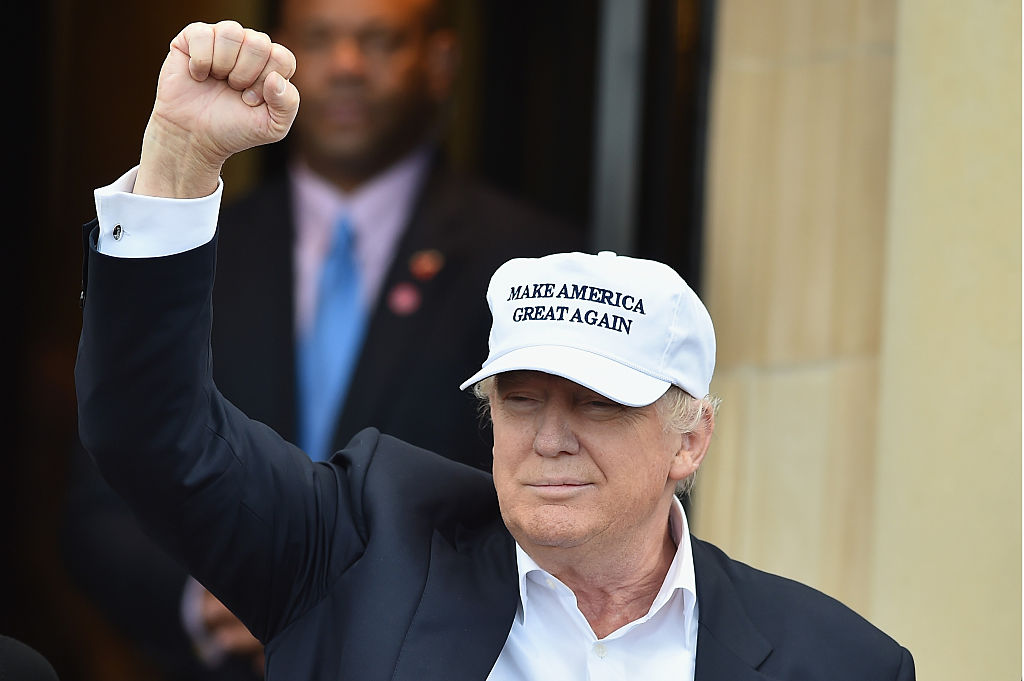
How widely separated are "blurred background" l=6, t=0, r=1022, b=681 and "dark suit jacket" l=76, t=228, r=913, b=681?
141cm

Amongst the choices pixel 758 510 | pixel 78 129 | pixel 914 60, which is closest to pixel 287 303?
pixel 78 129

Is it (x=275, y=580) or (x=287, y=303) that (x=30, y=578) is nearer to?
(x=287, y=303)

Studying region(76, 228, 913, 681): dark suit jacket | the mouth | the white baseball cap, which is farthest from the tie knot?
the mouth

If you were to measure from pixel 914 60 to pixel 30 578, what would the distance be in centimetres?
308

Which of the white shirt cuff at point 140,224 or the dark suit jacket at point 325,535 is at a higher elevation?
the white shirt cuff at point 140,224

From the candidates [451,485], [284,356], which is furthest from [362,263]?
[451,485]

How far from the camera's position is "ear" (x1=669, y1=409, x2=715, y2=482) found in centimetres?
245

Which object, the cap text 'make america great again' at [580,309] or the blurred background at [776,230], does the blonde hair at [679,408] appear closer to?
the cap text 'make america great again' at [580,309]

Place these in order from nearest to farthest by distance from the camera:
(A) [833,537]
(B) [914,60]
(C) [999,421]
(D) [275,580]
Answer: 1. (D) [275,580]
2. (C) [999,421]
3. (B) [914,60]
4. (A) [833,537]

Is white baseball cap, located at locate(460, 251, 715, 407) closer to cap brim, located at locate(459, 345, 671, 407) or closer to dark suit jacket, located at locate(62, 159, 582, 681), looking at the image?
cap brim, located at locate(459, 345, 671, 407)

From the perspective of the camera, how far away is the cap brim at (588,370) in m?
2.26

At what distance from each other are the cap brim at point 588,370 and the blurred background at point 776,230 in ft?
5.53

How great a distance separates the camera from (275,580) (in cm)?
228

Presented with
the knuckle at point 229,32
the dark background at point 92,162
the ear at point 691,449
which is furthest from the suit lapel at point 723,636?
the dark background at point 92,162
